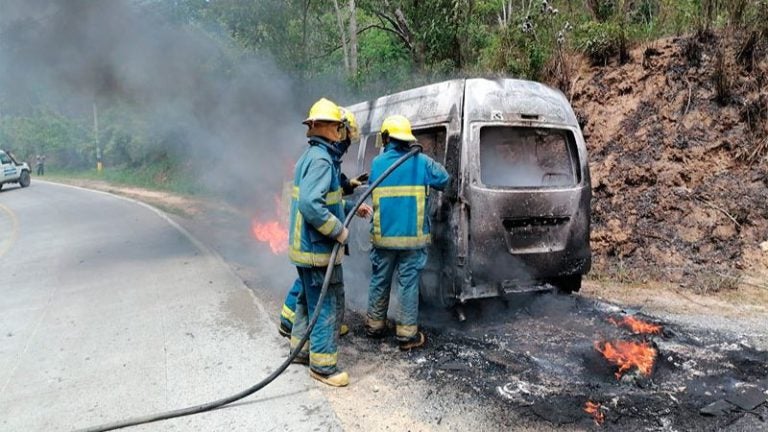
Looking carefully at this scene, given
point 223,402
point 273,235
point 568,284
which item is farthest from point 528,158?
point 273,235

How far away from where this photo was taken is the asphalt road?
11.0 feet

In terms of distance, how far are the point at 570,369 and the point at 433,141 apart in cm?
225

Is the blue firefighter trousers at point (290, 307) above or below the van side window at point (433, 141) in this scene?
below

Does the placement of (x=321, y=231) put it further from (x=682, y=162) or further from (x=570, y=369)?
(x=682, y=162)

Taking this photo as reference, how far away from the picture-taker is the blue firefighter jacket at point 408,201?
13.6 feet

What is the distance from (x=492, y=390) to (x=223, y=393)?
1.84 m

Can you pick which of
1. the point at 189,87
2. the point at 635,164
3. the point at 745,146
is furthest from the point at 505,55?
the point at 189,87

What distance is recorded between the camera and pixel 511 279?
438cm

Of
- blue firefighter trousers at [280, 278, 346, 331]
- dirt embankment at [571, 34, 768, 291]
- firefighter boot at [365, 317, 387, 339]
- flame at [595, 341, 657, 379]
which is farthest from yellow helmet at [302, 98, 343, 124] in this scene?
dirt embankment at [571, 34, 768, 291]

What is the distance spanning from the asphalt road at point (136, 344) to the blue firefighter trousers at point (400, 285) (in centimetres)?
85

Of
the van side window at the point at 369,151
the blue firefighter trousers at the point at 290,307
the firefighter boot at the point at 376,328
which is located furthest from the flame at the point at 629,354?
the van side window at the point at 369,151

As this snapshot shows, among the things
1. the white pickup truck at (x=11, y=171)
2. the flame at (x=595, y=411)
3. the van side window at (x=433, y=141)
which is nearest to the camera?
the flame at (x=595, y=411)

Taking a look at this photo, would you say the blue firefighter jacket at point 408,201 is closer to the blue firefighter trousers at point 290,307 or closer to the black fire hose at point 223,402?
the black fire hose at point 223,402

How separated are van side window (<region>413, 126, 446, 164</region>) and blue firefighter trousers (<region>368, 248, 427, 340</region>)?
905 mm
